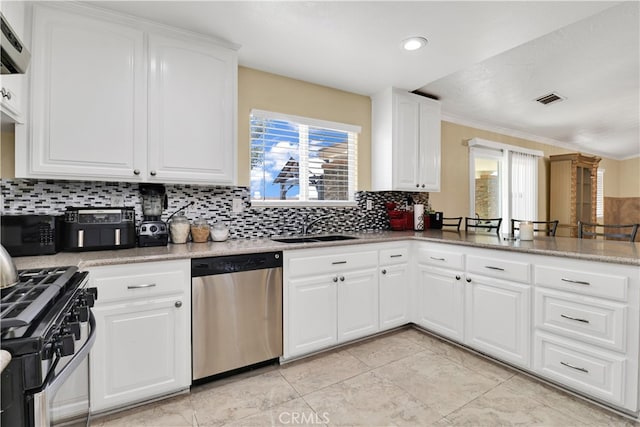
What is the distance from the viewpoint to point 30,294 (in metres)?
1.01

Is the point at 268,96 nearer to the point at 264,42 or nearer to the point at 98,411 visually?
the point at 264,42

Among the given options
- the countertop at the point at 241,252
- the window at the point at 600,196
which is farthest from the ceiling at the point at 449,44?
the window at the point at 600,196

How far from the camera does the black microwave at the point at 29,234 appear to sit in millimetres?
1618

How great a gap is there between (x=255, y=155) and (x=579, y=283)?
2.53 m

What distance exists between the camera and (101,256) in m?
1.72

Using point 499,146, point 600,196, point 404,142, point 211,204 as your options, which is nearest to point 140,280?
point 211,204

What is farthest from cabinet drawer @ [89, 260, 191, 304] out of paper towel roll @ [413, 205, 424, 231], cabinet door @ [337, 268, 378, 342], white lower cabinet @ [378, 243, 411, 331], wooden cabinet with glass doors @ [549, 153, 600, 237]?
wooden cabinet with glass doors @ [549, 153, 600, 237]

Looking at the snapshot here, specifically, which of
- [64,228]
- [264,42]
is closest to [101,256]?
[64,228]

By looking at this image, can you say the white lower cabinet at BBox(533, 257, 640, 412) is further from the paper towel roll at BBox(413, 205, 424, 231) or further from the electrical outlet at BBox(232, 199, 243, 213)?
the electrical outlet at BBox(232, 199, 243, 213)

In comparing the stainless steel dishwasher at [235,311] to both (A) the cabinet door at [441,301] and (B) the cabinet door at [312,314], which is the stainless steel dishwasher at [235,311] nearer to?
(B) the cabinet door at [312,314]

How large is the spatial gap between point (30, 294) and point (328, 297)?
1.77 metres

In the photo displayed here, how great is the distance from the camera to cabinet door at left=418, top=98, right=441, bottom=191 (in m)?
3.41

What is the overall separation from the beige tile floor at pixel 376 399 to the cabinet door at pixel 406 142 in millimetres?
1755

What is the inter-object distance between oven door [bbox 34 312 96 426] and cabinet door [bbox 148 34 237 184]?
1171 millimetres
